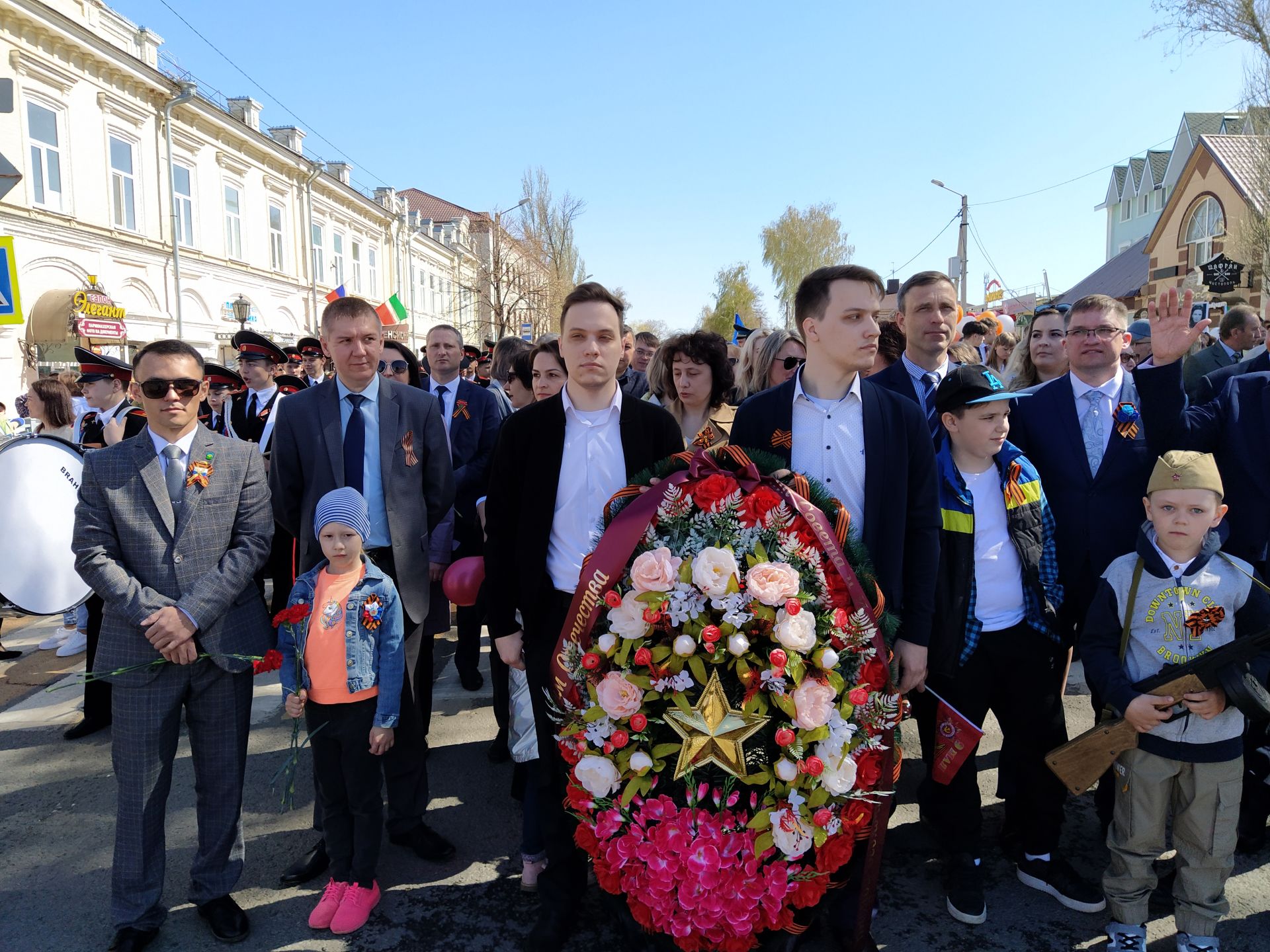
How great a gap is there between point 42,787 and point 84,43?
21.8m

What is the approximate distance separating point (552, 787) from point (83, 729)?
141 inches

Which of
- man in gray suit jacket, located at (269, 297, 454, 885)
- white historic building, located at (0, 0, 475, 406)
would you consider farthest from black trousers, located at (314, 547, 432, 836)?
white historic building, located at (0, 0, 475, 406)

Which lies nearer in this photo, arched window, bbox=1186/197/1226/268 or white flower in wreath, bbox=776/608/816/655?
white flower in wreath, bbox=776/608/816/655

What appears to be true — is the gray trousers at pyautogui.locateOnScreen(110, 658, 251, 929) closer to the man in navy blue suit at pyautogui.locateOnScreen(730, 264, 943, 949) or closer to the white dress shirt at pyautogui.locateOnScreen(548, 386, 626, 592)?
the white dress shirt at pyautogui.locateOnScreen(548, 386, 626, 592)

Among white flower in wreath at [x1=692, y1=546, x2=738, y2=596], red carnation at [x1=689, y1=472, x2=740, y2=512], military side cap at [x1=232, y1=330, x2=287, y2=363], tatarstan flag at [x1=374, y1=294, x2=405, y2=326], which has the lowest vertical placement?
white flower in wreath at [x1=692, y1=546, x2=738, y2=596]

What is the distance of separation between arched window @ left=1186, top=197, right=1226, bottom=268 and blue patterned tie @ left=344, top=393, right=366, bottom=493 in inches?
1281

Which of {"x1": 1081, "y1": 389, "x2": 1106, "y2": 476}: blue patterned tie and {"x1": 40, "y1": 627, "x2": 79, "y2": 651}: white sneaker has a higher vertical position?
{"x1": 1081, "y1": 389, "x2": 1106, "y2": 476}: blue patterned tie

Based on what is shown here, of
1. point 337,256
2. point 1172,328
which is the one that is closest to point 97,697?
point 1172,328

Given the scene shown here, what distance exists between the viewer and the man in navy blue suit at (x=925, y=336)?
13.6 feet

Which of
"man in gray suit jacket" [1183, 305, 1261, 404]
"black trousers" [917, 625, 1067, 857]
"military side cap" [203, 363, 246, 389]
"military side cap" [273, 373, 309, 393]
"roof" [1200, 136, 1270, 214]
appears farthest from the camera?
"roof" [1200, 136, 1270, 214]

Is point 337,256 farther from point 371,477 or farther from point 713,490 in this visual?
point 713,490

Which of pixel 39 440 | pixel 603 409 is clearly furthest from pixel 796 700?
pixel 39 440

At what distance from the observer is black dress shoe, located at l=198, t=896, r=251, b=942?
3.00 metres

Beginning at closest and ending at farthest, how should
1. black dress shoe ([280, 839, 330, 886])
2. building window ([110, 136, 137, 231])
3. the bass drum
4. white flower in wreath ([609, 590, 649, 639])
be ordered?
white flower in wreath ([609, 590, 649, 639]) → black dress shoe ([280, 839, 330, 886]) → the bass drum → building window ([110, 136, 137, 231])
